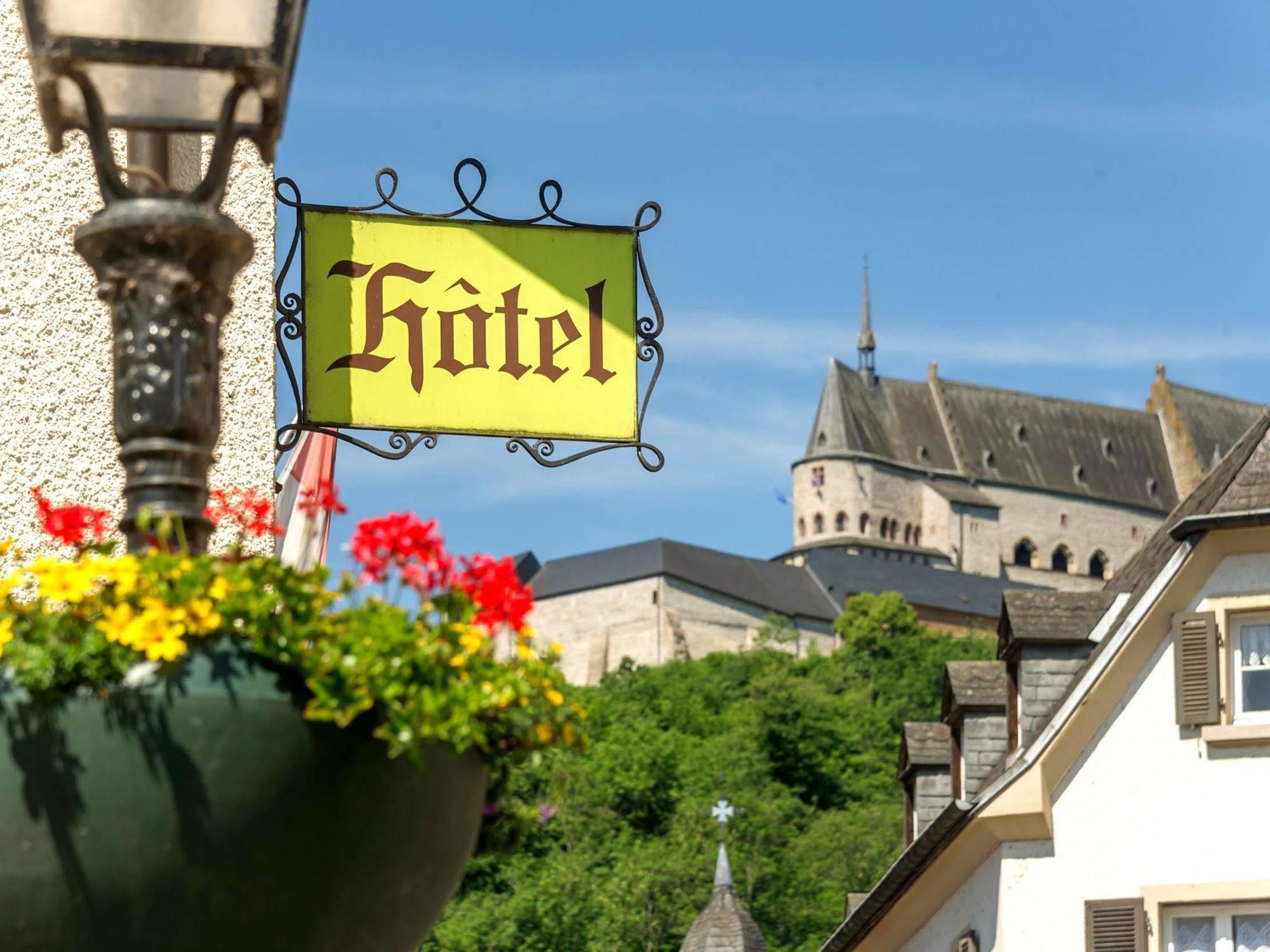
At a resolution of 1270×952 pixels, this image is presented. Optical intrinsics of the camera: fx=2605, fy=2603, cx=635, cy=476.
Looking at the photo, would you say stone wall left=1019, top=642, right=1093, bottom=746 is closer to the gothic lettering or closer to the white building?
the white building

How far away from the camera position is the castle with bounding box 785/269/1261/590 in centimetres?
14500

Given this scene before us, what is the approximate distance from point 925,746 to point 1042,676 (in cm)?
407

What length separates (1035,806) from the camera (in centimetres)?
1833

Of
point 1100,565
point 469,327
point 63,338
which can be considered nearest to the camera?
point 469,327

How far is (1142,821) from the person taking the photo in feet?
59.6

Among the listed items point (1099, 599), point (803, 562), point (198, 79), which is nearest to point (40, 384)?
point (198, 79)

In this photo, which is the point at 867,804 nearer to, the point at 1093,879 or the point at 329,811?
the point at 1093,879

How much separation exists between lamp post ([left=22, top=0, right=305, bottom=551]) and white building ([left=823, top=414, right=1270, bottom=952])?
15.7 meters

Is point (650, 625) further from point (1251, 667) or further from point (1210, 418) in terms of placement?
point (1251, 667)

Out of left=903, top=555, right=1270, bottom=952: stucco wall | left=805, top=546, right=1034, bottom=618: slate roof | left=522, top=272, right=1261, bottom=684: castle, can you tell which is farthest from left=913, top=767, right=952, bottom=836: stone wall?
left=805, top=546, right=1034, bottom=618: slate roof

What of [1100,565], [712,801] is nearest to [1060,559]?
[1100,565]

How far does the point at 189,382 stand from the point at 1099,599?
710 inches

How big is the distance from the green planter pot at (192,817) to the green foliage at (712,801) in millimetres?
58360

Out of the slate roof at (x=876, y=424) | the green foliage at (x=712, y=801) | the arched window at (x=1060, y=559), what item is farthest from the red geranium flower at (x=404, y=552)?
the arched window at (x=1060, y=559)
